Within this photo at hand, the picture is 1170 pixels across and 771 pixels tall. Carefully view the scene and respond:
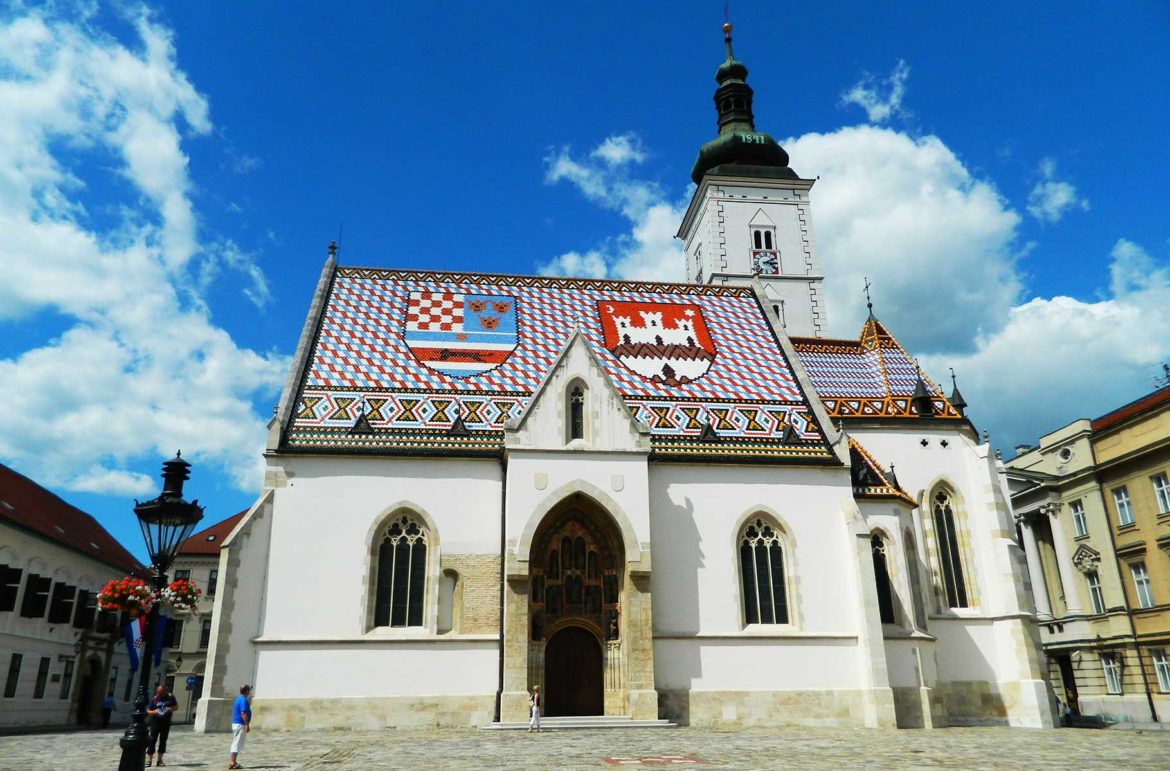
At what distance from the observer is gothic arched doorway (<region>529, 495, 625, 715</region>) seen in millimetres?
22594

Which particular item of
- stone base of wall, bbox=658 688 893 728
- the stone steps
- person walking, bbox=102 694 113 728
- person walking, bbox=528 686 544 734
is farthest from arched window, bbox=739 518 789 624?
person walking, bbox=102 694 113 728

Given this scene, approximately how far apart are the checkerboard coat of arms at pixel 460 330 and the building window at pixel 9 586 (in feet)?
53.4

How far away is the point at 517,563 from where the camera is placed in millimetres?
21969

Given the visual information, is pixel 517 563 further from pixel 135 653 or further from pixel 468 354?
pixel 135 653

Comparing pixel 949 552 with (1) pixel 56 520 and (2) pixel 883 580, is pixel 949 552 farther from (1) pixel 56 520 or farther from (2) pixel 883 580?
(1) pixel 56 520

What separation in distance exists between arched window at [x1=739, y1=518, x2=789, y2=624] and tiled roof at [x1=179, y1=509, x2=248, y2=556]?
38.4 metres

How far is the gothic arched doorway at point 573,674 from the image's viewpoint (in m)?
22.5

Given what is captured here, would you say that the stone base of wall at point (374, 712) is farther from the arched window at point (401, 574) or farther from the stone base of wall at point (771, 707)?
the stone base of wall at point (771, 707)

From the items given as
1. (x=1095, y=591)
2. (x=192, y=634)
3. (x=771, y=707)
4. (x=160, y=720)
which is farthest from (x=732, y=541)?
(x=192, y=634)

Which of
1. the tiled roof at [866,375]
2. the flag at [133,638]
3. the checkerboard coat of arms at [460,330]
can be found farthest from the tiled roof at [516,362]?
the flag at [133,638]

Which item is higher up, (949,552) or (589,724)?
(949,552)

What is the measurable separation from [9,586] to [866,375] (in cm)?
3185

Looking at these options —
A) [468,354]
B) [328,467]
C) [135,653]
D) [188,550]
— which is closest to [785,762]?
[328,467]

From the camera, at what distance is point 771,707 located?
22.9 metres
